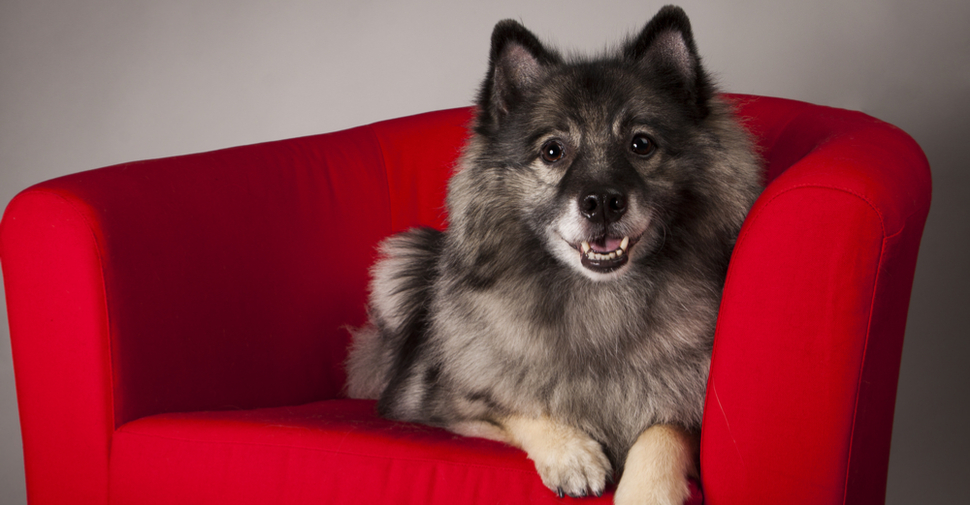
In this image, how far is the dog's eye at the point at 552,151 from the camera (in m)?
1.81

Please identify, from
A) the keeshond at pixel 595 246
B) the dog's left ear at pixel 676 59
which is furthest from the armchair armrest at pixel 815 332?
the dog's left ear at pixel 676 59

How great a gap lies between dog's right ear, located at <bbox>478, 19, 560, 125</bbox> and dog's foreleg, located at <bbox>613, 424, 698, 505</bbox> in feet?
2.91

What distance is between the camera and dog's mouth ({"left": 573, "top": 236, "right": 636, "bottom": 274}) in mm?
1674

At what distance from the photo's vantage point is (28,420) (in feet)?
6.15

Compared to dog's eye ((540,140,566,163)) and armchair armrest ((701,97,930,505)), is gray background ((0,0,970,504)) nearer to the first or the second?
Result: dog's eye ((540,140,566,163))

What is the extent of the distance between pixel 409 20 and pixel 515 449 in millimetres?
2331

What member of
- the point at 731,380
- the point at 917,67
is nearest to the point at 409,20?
the point at 917,67

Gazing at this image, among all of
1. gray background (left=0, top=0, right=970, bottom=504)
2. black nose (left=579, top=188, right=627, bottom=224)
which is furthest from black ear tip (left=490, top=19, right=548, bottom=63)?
gray background (left=0, top=0, right=970, bottom=504)

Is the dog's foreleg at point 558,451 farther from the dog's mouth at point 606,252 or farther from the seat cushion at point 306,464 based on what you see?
the dog's mouth at point 606,252

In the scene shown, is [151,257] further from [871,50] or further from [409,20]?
[871,50]

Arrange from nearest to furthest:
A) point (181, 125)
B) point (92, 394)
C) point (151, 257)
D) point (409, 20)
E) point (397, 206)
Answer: point (92, 394) < point (151, 257) < point (397, 206) < point (409, 20) < point (181, 125)

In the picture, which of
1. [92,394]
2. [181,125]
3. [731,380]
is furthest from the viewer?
[181,125]

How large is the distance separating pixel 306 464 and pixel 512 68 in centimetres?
108

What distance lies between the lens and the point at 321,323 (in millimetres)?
2576
